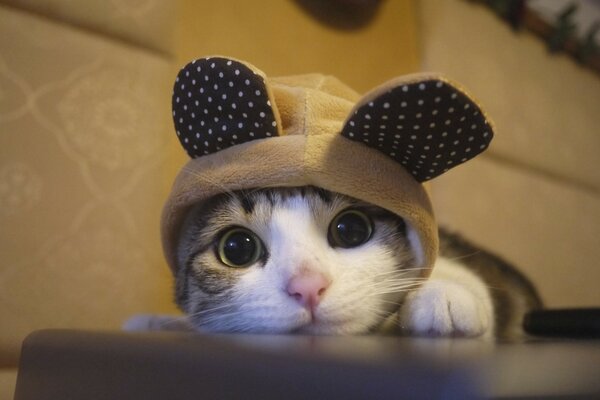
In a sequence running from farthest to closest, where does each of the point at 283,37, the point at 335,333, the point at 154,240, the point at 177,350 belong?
the point at 283,37
the point at 154,240
the point at 335,333
the point at 177,350

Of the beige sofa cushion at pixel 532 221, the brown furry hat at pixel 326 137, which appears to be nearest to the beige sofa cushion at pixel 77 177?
the brown furry hat at pixel 326 137

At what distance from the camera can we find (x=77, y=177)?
3.34 feet

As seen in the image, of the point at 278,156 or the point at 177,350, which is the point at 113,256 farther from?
the point at 177,350

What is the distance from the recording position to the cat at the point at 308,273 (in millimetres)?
598

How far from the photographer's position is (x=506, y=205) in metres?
1.74

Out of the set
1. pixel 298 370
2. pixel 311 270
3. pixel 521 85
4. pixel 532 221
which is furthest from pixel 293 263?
pixel 521 85

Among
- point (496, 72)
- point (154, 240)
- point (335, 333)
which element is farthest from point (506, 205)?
point (335, 333)

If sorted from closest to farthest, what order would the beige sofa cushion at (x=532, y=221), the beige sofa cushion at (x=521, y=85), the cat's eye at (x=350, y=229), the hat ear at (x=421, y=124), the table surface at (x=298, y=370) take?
1. the table surface at (x=298, y=370)
2. the hat ear at (x=421, y=124)
3. the cat's eye at (x=350, y=229)
4. the beige sofa cushion at (x=532, y=221)
5. the beige sofa cushion at (x=521, y=85)

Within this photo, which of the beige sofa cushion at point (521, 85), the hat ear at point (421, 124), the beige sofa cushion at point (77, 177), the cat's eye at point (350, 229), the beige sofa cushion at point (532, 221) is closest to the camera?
the hat ear at point (421, 124)

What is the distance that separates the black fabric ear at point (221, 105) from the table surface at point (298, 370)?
0.90ft

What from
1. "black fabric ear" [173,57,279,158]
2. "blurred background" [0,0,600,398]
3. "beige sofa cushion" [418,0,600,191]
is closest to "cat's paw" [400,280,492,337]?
"black fabric ear" [173,57,279,158]

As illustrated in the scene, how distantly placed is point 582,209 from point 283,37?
143 centimetres

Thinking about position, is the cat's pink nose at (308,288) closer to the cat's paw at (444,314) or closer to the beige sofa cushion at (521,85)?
the cat's paw at (444,314)

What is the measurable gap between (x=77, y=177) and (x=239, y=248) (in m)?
A: 0.49
